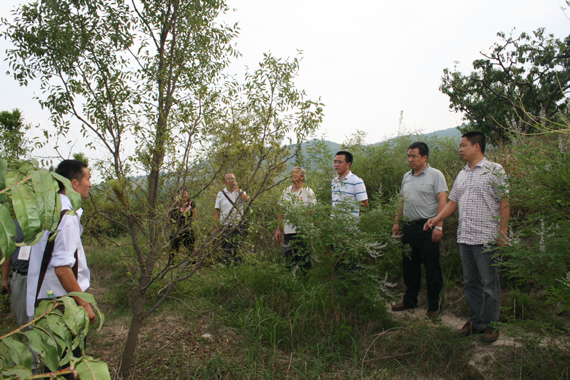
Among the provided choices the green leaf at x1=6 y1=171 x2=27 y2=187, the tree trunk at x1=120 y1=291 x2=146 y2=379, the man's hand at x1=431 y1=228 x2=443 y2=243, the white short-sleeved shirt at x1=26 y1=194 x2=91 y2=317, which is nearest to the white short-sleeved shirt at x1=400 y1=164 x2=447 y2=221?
the man's hand at x1=431 y1=228 x2=443 y2=243

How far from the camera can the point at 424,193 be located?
4492mm

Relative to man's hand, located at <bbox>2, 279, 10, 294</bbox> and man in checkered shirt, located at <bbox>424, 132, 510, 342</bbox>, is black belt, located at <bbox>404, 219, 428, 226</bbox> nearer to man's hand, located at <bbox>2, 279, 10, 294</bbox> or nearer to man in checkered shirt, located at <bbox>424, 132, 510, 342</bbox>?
man in checkered shirt, located at <bbox>424, 132, 510, 342</bbox>

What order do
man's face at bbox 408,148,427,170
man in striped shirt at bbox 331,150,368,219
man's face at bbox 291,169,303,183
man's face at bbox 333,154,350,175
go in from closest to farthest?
1. man's face at bbox 408,148,427,170
2. man in striped shirt at bbox 331,150,368,219
3. man's face at bbox 333,154,350,175
4. man's face at bbox 291,169,303,183

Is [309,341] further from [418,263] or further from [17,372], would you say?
[17,372]

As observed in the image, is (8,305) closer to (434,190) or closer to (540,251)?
(434,190)

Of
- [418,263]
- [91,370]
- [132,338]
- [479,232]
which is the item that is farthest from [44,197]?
[418,263]

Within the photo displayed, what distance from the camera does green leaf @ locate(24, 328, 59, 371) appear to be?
0.98 metres

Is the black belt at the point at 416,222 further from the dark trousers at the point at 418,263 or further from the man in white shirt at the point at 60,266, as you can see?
the man in white shirt at the point at 60,266

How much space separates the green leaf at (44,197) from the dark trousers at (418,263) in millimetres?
3964

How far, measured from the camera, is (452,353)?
11.4 feet

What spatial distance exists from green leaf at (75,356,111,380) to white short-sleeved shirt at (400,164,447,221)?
12.9ft

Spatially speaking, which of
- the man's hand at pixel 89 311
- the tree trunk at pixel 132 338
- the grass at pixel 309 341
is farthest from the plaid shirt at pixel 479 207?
the man's hand at pixel 89 311

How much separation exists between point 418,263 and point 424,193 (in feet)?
3.01

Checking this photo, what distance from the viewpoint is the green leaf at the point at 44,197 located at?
3.05ft
